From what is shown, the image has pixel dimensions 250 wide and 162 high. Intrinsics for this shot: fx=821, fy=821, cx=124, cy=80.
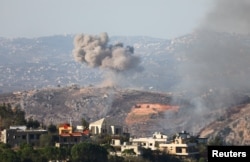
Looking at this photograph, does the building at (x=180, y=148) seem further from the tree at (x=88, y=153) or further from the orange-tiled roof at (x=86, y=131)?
the tree at (x=88, y=153)

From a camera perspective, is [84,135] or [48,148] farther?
[84,135]

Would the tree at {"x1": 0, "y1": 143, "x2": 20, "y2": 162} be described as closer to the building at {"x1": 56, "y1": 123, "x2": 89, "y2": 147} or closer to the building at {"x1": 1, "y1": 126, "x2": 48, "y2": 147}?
the building at {"x1": 56, "y1": 123, "x2": 89, "y2": 147}

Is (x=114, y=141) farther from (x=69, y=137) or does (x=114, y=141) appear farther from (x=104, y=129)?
(x=104, y=129)

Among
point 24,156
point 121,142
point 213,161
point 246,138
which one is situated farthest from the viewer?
point 246,138

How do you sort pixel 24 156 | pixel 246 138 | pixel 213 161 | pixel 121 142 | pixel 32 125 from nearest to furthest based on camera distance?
pixel 213 161, pixel 24 156, pixel 121 142, pixel 32 125, pixel 246 138

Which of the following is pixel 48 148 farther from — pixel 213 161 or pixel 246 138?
pixel 246 138

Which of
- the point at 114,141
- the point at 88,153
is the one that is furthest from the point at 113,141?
the point at 88,153

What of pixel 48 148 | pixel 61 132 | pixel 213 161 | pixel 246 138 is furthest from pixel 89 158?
pixel 246 138
